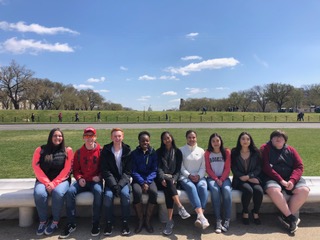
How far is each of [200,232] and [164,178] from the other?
0.96m

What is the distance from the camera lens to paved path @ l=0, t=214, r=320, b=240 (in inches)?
156

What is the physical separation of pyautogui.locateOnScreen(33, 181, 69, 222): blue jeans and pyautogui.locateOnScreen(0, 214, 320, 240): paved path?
262mm

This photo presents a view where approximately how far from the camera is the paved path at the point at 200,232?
396 centimetres

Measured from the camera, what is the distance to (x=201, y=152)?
5051mm

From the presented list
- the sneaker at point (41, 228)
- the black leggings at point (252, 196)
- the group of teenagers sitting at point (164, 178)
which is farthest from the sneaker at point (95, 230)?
the black leggings at point (252, 196)

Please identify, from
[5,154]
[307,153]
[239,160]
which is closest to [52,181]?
[239,160]

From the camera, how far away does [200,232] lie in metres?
4.11

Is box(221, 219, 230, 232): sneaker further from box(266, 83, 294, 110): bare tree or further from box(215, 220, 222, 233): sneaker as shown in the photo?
box(266, 83, 294, 110): bare tree

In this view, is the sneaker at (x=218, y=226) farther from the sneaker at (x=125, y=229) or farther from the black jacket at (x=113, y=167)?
the black jacket at (x=113, y=167)

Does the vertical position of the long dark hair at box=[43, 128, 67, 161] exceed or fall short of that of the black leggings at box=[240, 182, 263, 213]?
it exceeds it

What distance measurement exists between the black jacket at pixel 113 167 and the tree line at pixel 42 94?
214 ft

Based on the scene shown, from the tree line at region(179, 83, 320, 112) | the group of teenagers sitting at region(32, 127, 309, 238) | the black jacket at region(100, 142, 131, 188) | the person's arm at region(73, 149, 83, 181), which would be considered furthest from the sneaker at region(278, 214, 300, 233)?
the tree line at region(179, 83, 320, 112)

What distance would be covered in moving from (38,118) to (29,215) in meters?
52.3

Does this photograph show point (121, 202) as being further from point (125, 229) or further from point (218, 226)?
point (218, 226)
